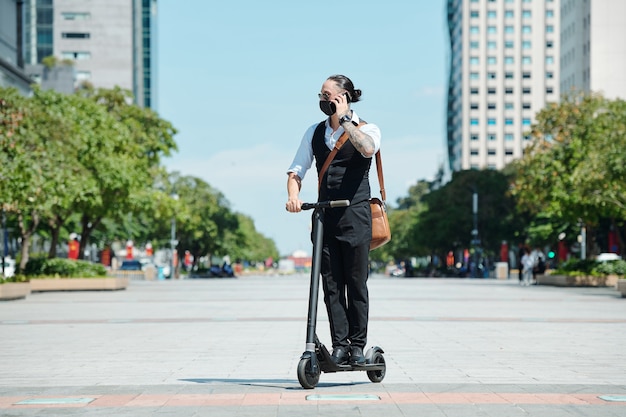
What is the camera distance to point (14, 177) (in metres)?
29.1

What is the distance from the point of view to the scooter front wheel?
24.2 ft

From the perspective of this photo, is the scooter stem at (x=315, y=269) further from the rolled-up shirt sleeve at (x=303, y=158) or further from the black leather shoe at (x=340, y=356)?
the rolled-up shirt sleeve at (x=303, y=158)

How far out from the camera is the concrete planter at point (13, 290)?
2956 cm

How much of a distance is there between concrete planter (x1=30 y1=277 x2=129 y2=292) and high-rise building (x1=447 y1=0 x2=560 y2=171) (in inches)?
5133

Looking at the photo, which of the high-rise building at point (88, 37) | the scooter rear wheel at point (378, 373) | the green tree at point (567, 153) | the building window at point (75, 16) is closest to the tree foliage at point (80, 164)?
the green tree at point (567, 153)

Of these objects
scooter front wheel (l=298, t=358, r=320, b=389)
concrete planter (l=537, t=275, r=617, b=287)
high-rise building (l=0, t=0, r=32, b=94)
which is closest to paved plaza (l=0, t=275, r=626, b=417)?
scooter front wheel (l=298, t=358, r=320, b=389)

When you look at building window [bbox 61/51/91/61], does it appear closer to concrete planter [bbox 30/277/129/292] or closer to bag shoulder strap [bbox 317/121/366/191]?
concrete planter [bbox 30/277/129/292]

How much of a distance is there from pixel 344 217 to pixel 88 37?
137 metres

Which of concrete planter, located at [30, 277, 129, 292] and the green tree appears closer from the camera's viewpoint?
concrete planter, located at [30, 277, 129, 292]

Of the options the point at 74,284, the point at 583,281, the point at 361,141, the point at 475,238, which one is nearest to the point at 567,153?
the point at 583,281

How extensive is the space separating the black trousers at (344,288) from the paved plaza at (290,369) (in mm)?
382

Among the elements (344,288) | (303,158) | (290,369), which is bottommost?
(290,369)

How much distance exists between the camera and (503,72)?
169 meters

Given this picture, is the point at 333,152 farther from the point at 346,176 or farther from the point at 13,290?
the point at 13,290
